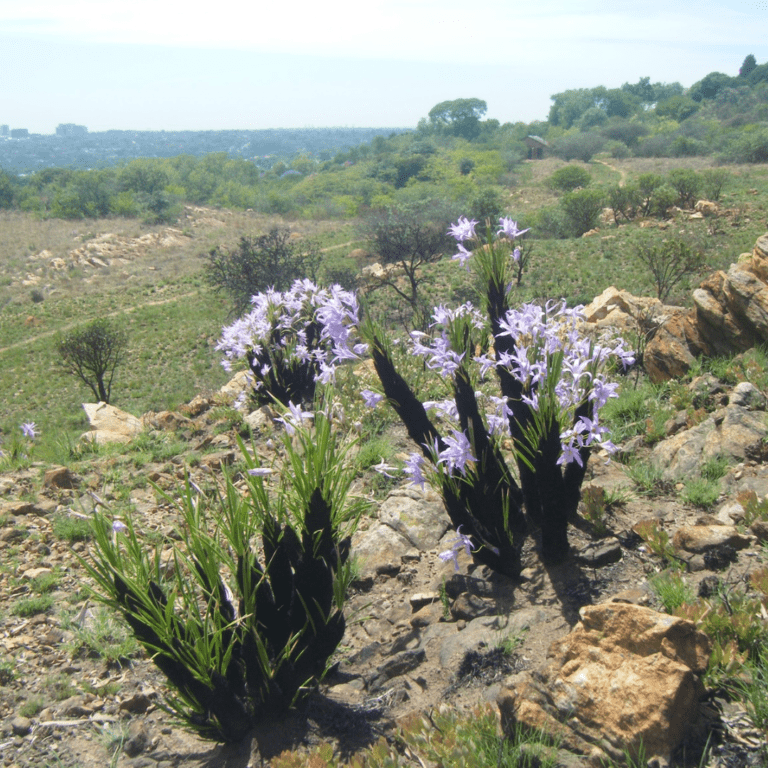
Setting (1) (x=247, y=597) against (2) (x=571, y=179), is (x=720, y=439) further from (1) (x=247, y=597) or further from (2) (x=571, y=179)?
(2) (x=571, y=179)

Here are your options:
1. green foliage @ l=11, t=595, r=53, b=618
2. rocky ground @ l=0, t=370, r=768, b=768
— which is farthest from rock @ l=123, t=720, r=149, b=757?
green foliage @ l=11, t=595, r=53, b=618

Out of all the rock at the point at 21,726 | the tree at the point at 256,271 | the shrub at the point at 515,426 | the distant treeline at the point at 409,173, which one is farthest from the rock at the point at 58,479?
the distant treeline at the point at 409,173

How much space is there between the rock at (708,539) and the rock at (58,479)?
5411 millimetres

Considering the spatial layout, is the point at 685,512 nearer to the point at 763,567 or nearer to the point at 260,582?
the point at 763,567

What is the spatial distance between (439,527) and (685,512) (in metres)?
1.60

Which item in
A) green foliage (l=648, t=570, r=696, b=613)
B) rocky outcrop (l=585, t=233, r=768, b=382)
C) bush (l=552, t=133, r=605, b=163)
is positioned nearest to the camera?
green foliage (l=648, t=570, r=696, b=613)

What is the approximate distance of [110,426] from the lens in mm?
8164

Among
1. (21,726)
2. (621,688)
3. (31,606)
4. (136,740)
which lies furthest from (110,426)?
(621,688)

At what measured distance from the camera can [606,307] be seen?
9.88 meters

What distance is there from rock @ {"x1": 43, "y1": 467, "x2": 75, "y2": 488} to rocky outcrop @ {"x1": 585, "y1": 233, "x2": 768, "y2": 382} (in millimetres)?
5843

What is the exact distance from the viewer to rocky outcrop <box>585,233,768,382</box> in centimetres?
533

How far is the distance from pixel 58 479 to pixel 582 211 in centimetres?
2995

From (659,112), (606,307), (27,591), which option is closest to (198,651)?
(27,591)

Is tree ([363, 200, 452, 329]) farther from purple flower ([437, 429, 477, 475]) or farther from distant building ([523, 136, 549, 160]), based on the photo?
distant building ([523, 136, 549, 160])
